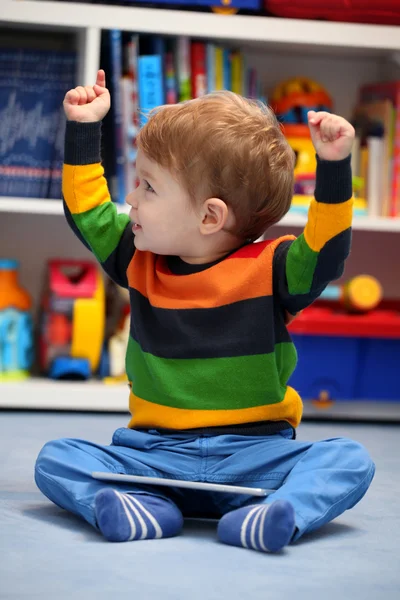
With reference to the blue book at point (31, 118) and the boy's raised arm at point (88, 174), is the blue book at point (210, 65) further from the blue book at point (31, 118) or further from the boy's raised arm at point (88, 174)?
the boy's raised arm at point (88, 174)

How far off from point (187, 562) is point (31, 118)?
1.25 metres

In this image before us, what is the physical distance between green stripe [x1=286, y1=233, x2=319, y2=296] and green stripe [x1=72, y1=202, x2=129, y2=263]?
0.81 feet

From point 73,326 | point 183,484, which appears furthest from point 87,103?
point 73,326

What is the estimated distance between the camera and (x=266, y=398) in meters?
1.14

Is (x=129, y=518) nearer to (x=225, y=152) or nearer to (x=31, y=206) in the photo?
(x=225, y=152)

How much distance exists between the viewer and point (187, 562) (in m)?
0.94

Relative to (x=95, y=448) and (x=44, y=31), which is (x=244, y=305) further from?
(x=44, y=31)

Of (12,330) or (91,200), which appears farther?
(12,330)

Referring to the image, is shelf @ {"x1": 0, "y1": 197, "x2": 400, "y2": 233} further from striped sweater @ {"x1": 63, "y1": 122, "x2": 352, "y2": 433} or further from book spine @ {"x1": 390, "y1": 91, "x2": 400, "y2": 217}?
striped sweater @ {"x1": 63, "y1": 122, "x2": 352, "y2": 433}

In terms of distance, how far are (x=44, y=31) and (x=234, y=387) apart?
50.4 inches

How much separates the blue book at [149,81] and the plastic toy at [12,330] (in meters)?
0.42

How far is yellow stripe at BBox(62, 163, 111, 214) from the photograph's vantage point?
3.91ft

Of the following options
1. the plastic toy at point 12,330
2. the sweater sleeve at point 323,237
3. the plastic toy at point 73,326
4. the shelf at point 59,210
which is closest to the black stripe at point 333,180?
the sweater sleeve at point 323,237

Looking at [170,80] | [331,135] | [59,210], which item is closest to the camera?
[331,135]
